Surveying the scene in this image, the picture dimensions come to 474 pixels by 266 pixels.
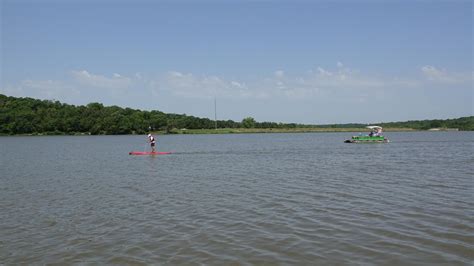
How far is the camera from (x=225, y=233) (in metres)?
12.4

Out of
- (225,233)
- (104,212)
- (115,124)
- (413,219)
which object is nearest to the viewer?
(225,233)

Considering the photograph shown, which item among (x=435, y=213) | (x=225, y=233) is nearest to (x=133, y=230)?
(x=225, y=233)

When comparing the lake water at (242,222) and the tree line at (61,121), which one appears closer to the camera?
the lake water at (242,222)

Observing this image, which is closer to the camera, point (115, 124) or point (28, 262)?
point (28, 262)

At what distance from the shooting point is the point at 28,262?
1005cm

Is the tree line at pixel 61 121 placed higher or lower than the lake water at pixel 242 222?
higher

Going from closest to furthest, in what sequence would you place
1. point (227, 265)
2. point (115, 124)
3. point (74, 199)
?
1. point (227, 265)
2. point (74, 199)
3. point (115, 124)

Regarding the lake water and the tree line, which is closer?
the lake water

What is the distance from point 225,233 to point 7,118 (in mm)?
164694

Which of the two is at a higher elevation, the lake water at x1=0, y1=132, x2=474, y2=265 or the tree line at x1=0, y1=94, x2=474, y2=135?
the tree line at x1=0, y1=94, x2=474, y2=135

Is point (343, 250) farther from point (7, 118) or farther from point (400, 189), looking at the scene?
point (7, 118)

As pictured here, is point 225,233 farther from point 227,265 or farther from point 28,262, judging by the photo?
point 28,262

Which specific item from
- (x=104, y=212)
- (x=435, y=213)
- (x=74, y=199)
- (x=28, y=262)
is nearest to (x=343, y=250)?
(x=435, y=213)

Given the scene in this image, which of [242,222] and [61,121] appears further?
[61,121]
